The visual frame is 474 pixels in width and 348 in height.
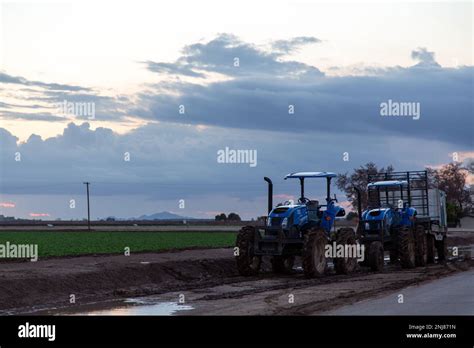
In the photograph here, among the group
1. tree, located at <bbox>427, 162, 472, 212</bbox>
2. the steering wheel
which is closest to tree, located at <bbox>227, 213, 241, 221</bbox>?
tree, located at <bbox>427, 162, 472, 212</bbox>

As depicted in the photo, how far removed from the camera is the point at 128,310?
18422 millimetres

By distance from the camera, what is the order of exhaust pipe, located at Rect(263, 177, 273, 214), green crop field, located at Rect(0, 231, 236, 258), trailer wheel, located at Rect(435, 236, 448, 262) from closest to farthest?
1. exhaust pipe, located at Rect(263, 177, 273, 214)
2. trailer wheel, located at Rect(435, 236, 448, 262)
3. green crop field, located at Rect(0, 231, 236, 258)

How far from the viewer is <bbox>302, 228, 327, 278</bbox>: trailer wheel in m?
25.2

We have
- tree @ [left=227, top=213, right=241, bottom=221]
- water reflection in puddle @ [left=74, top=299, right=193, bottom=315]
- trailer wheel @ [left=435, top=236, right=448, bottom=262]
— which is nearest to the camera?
water reflection in puddle @ [left=74, top=299, right=193, bottom=315]

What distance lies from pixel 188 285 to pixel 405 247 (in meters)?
9.71

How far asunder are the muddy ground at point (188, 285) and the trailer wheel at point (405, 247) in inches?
24.1

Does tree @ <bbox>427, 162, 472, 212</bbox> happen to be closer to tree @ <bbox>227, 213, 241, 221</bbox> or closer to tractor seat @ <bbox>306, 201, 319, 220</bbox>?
tree @ <bbox>227, 213, 241, 221</bbox>

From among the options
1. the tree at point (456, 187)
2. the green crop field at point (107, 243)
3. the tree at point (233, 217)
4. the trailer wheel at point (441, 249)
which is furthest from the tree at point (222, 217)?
the trailer wheel at point (441, 249)

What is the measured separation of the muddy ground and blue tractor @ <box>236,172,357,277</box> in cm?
55
